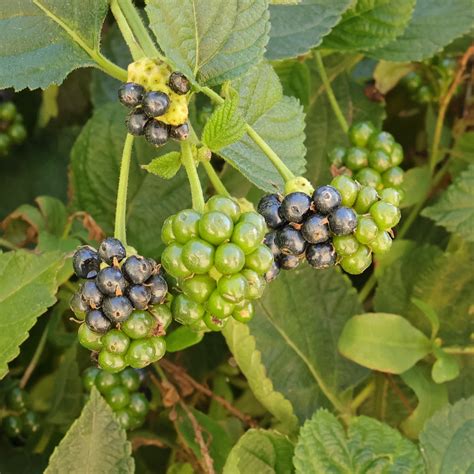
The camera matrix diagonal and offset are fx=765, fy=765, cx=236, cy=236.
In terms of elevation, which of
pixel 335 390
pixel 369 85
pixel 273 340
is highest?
pixel 369 85

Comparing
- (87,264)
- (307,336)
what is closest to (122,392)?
(307,336)

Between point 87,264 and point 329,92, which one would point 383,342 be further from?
point 87,264

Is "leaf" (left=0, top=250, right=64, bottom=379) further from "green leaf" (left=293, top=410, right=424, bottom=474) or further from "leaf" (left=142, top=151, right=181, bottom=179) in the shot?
"green leaf" (left=293, top=410, right=424, bottom=474)

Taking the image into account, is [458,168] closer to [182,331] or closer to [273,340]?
[273,340]

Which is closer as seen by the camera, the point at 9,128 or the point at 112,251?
the point at 112,251

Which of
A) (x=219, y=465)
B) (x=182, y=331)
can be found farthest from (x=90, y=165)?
(x=219, y=465)

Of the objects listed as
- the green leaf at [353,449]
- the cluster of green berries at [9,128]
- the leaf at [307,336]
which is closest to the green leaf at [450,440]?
the green leaf at [353,449]

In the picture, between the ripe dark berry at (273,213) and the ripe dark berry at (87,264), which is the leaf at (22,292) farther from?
the ripe dark berry at (273,213)
